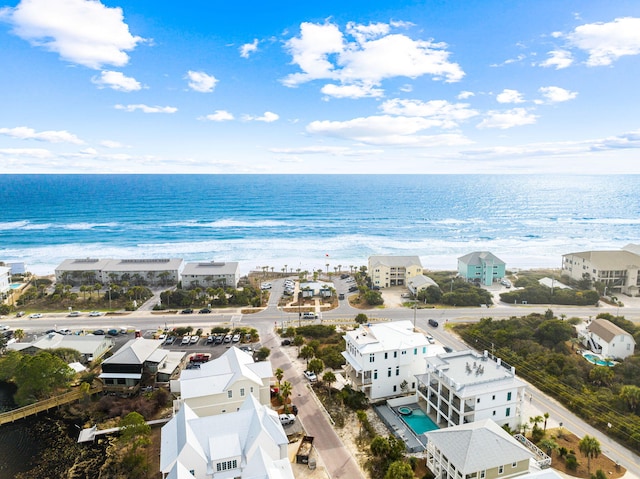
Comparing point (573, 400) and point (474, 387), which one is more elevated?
point (474, 387)

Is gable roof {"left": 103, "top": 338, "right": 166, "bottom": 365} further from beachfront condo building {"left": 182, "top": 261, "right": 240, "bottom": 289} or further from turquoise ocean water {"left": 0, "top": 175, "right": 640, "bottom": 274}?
turquoise ocean water {"left": 0, "top": 175, "right": 640, "bottom": 274}

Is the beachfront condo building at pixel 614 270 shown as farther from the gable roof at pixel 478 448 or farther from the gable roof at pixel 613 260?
the gable roof at pixel 478 448

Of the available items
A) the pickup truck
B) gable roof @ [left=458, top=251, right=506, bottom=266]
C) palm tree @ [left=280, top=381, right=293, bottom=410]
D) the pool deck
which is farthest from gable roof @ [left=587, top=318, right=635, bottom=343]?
the pickup truck

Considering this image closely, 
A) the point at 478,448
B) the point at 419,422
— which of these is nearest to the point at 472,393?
the point at 419,422

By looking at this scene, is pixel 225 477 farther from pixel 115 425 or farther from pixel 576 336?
pixel 576 336

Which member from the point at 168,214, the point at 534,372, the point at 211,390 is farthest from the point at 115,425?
the point at 168,214
